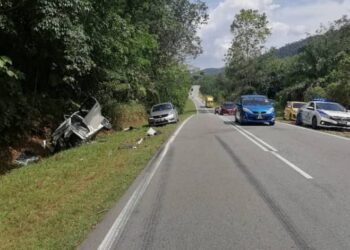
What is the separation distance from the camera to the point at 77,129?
23.1m

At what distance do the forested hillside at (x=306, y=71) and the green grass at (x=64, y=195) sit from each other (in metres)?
29.8

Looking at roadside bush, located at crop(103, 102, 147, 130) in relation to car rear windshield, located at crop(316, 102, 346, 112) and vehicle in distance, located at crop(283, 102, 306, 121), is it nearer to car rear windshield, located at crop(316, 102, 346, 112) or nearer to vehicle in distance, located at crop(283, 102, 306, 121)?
vehicle in distance, located at crop(283, 102, 306, 121)

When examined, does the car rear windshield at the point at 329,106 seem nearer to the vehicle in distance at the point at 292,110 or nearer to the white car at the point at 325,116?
the white car at the point at 325,116

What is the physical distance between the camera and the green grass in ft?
25.9

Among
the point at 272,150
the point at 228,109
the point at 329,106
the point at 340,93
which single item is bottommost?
the point at 228,109

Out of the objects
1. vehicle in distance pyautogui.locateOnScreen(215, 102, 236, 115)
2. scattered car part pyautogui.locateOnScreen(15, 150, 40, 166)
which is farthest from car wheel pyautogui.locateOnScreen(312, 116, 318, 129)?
vehicle in distance pyautogui.locateOnScreen(215, 102, 236, 115)

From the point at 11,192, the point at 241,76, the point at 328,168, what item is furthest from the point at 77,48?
the point at 241,76

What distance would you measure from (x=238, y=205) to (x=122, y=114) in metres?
28.0

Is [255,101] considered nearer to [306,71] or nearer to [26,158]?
[26,158]

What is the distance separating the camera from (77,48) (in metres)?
22.1

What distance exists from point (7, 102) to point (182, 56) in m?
41.1

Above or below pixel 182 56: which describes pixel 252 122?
below

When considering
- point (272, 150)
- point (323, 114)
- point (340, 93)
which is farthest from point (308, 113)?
point (340, 93)

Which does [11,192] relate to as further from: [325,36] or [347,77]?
[325,36]
